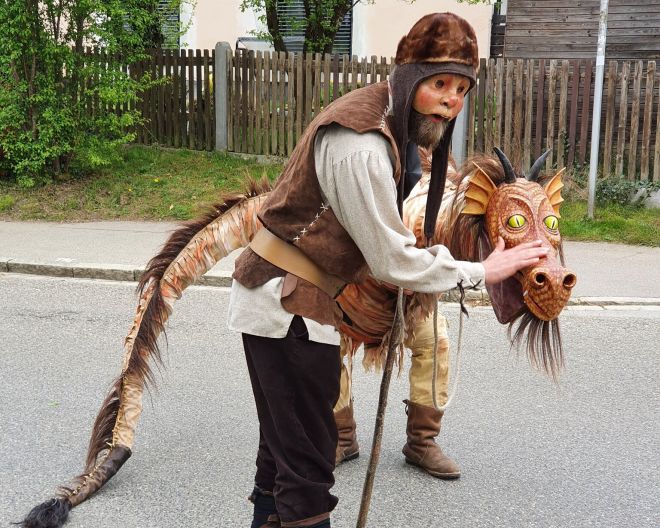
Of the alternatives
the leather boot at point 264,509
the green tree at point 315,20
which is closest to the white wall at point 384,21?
the green tree at point 315,20

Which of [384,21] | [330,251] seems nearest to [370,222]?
[330,251]

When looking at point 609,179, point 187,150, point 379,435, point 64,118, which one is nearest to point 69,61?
point 64,118

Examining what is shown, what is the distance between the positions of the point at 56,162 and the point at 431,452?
8.55m

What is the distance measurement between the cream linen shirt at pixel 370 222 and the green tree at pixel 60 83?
8.90 metres

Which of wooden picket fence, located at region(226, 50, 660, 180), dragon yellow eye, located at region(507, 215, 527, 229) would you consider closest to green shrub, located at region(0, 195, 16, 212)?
wooden picket fence, located at region(226, 50, 660, 180)

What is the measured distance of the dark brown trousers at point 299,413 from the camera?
284 centimetres

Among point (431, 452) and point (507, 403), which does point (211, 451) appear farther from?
point (507, 403)

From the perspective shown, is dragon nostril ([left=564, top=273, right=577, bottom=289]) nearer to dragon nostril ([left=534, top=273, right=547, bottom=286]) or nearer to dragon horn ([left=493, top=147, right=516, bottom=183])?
dragon nostril ([left=534, top=273, right=547, bottom=286])

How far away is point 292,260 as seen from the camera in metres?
2.80

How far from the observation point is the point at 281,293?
281cm

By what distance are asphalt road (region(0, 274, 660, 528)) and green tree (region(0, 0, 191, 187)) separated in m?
4.73

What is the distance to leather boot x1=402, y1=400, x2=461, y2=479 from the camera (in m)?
4.39

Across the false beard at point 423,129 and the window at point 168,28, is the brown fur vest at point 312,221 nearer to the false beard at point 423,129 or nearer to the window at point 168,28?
the false beard at point 423,129

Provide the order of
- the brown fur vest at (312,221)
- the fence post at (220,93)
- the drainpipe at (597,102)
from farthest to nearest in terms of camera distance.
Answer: the fence post at (220,93), the drainpipe at (597,102), the brown fur vest at (312,221)
